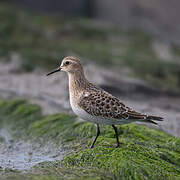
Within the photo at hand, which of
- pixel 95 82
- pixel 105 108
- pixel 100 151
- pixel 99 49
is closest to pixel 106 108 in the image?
pixel 105 108

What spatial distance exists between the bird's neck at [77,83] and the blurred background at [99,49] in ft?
6.59

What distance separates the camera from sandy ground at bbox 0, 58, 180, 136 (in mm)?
9172

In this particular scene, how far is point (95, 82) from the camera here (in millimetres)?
10180

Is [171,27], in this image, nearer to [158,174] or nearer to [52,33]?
[52,33]

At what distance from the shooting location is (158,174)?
5703mm

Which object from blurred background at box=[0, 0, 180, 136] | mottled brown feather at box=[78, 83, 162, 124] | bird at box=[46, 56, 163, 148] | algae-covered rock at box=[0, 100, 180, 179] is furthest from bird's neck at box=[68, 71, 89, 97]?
blurred background at box=[0, 0, 180, 136]

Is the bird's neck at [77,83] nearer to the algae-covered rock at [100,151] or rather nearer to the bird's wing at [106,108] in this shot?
the bird's wing at [106,108]

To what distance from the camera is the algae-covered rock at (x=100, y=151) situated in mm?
5613

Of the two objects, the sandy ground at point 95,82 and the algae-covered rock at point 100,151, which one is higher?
the sandy ground at point 95,82

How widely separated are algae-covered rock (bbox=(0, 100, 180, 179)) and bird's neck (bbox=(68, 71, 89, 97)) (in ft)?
2.83

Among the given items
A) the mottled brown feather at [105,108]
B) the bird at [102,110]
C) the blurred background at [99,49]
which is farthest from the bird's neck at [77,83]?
the blurred background at [99,49]

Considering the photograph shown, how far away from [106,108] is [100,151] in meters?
0.63

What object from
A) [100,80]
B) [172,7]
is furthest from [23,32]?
[172,7]

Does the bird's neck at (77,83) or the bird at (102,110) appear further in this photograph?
the bird's neck at (77,83)
